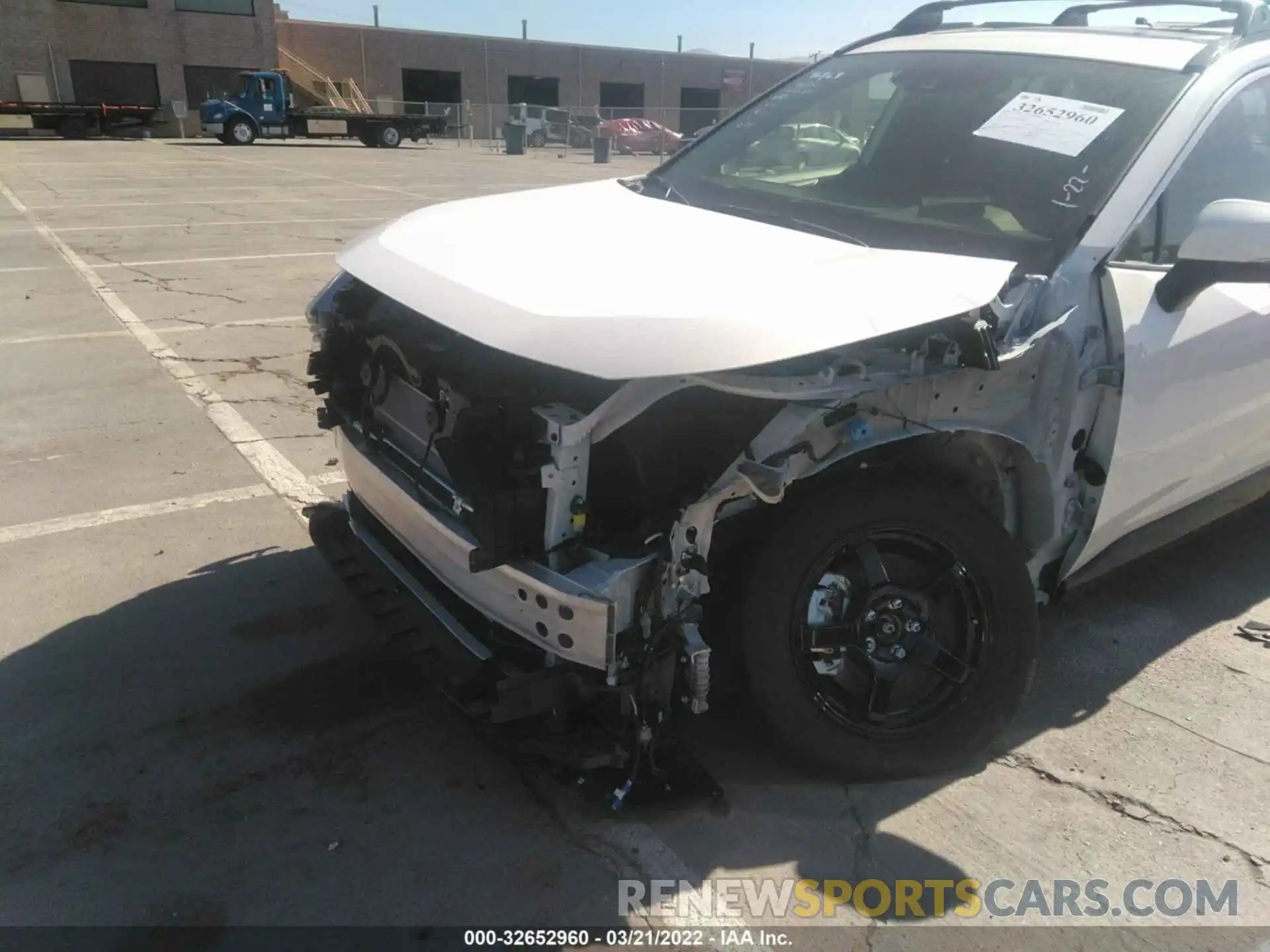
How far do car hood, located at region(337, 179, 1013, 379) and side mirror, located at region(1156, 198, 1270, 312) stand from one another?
540 mm

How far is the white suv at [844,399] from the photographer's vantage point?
2.32 m

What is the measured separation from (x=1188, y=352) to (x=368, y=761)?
8.76ft

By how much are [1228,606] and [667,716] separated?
2607 millimetres

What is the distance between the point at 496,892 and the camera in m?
2.38

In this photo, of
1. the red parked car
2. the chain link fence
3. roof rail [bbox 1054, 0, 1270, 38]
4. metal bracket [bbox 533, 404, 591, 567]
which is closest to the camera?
metal bracket [bbox 533, 404, 591, 567]

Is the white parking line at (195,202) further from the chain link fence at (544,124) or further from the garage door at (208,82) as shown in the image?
the garage door at (208,82)

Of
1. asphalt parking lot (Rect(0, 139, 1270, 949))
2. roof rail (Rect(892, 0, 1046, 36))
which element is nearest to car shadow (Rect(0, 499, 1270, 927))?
asphalt parking lot (Rect(0, 139, 1270, 949))

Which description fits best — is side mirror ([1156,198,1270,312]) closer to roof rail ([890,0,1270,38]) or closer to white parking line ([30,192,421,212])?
roof rail ([890,0,1270,38])

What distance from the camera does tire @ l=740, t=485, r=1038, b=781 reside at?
253 centimetres

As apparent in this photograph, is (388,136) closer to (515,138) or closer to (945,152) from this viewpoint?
(515,138)

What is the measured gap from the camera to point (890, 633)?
2705 millimetres

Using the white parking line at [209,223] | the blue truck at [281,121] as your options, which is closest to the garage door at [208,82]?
the blue truck at [281,121]

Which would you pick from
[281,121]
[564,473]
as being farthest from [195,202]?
[281,121]

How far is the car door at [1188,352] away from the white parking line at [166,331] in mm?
6510
